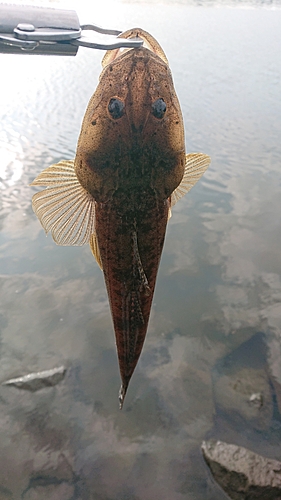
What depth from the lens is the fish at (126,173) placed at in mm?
1844

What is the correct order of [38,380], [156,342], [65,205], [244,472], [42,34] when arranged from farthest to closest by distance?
[156,342] → [38,380] → [244,472] → [65,205] → [42,34]

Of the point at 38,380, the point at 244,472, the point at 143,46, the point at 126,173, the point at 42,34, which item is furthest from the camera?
the point at 38,380

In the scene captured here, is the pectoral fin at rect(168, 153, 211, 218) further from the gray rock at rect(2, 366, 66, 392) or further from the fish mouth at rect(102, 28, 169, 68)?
the gray rock at rect(2, 366, 66, 392)

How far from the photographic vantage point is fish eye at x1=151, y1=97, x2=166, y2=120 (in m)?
1.85

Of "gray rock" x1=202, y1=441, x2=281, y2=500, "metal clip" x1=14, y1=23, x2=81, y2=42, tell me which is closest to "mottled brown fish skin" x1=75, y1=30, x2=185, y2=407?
"metal clip" x1=14, y1=23, x2=81, y2=42

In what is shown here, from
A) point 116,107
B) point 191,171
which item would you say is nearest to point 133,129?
point 116,107

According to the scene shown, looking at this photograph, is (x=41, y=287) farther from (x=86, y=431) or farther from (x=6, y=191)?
(x=6, y=191)

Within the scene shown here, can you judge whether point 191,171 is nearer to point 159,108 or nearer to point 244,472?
point 159,108

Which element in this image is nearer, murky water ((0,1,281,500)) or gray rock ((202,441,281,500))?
gray rock ((202,441,281,500))

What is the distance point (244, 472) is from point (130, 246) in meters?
2.89

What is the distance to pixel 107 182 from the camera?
195 cm

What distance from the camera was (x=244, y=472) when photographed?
363 centimetres

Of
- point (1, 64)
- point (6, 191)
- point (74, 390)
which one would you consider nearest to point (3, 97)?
point (1, 64)

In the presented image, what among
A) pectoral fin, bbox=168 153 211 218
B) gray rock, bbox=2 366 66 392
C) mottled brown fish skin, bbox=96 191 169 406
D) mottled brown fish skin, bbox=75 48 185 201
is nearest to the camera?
mottled brown fish skin, bbox=75 48 185 201
